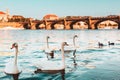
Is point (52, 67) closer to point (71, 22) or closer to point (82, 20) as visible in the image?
point (82, 20)

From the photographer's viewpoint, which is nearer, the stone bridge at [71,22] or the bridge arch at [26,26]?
the stone bridge at [71,22]

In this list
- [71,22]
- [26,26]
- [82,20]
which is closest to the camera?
[82,20]

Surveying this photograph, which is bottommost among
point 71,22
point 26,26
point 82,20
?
point 26,26

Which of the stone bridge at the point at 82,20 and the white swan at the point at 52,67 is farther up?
the stone bridge at the point at 82,20

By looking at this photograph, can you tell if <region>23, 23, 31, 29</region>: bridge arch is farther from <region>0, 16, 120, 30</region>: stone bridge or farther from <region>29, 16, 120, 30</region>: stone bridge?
<region>29, 16, 120, 30</region>: stone bridge

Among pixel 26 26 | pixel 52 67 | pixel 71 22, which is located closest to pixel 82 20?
pixel 71 22

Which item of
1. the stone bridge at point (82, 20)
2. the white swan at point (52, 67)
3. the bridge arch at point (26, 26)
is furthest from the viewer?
the bridge arch at point (26, 26)

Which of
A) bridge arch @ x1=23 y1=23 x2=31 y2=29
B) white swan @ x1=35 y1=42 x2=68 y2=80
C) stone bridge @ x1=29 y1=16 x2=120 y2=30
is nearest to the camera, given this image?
white swan @ x1=35 y1=42 x2=68 y2=80

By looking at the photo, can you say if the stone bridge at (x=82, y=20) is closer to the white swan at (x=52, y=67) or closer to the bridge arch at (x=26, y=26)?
the bridge arch at (x=26, y=26)

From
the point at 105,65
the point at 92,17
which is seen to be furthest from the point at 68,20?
the point at 105,65

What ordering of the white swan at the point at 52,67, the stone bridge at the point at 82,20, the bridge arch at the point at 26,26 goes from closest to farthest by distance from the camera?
the white swan at the point at 52,67 < the stone bridge at the point at 82,20 < the bridge arch at the point at 26,26

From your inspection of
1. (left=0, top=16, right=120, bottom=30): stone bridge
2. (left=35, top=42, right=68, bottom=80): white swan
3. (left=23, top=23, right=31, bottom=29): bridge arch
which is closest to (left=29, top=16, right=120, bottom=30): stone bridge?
(left=0, top=16, right=120, bottom=30): stone bridge

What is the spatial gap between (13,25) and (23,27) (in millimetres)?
7900

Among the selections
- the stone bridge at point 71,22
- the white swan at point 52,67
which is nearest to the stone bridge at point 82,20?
the stone bridge at point 71,22
